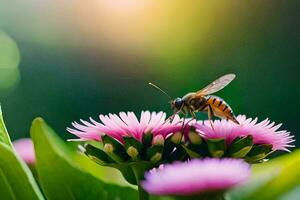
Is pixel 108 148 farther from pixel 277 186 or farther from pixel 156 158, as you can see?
pixel 277 186

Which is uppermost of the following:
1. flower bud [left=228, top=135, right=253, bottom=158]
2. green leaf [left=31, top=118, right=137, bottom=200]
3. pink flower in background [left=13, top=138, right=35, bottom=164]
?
flower bud [left=228, top=135, right=253, bottom=158]

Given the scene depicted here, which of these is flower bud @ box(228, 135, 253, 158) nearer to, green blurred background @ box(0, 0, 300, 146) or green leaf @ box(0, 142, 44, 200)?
green leaf @ box(0, 142, 44, 200)

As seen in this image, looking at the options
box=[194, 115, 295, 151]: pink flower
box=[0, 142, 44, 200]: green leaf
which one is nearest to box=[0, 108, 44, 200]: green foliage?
box=[0, 142, 44, 200]: green leaf

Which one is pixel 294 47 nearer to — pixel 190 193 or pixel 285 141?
pixel 285 141

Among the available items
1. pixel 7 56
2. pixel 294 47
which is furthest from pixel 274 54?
pixel 7 56

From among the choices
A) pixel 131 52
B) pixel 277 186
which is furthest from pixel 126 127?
pixel 131 52

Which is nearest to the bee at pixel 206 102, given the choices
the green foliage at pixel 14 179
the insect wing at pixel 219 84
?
the insect wing at pixel 219 84
